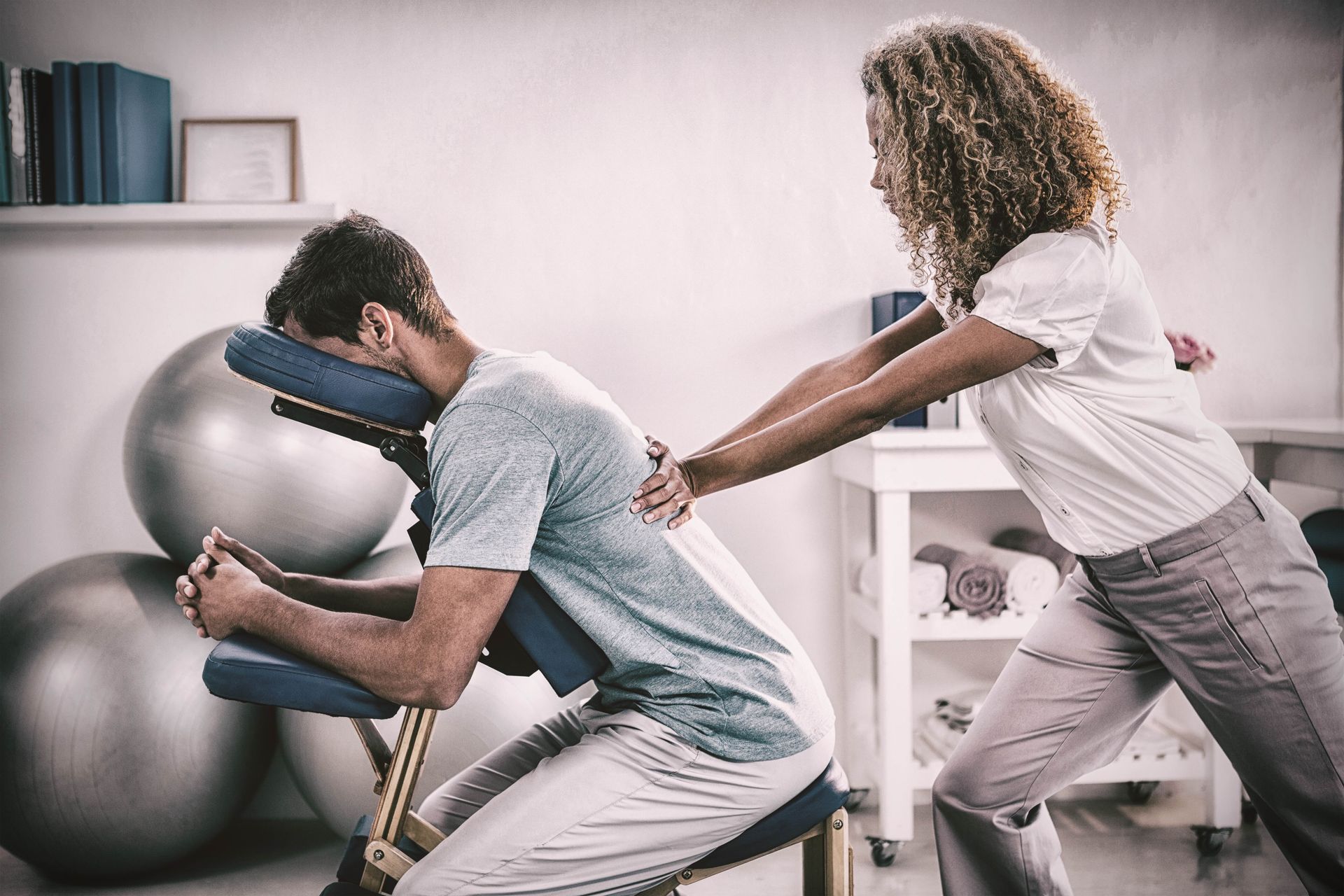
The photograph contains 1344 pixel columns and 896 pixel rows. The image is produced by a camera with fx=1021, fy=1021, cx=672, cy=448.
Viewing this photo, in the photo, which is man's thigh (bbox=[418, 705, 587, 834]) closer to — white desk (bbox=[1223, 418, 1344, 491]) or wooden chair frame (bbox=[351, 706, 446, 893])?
wooden chair frame (bbox=[351, 706, 446, 893])

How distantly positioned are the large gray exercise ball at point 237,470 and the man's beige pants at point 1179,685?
50.1 inches

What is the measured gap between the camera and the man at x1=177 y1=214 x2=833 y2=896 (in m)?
1.05

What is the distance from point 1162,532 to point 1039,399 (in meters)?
0.21

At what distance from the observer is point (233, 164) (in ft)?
7.92

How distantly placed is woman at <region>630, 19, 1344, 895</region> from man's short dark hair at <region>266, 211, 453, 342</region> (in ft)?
1.16

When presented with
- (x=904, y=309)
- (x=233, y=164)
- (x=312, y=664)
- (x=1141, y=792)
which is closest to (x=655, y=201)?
(x=904, y=309)

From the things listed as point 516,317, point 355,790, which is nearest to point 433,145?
point 516,317

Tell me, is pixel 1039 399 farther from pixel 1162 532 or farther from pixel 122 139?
pixel 122 139

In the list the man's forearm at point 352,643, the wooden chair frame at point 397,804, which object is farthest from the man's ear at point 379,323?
the wooden chair frame at point 397,804

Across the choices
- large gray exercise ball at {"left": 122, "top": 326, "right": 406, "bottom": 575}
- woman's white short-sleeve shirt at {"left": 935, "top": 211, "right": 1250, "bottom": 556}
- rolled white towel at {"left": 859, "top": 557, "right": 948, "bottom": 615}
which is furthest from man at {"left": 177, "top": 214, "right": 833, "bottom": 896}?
rolled white towel at {"left": 859, "top": 557, "right": 948, "bottom": 615}

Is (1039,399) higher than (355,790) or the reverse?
higher

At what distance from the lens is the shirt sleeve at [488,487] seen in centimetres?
103

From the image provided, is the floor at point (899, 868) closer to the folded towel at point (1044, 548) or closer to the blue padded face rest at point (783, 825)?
the folded towel at point (1044, 548)

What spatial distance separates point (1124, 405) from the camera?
1.21 meters
